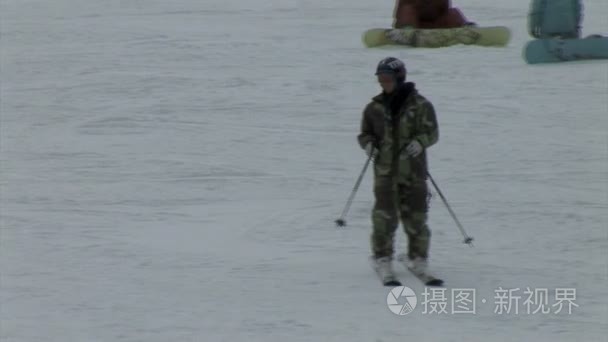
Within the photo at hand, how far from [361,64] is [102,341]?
10.4m

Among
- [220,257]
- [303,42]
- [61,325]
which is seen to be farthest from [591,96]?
[61,325]

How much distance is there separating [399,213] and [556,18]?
1006cm

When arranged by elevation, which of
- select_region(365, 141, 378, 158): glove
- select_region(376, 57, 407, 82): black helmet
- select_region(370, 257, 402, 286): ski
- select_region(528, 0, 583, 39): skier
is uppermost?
select_region(376, 57, 407, 82): black helmet

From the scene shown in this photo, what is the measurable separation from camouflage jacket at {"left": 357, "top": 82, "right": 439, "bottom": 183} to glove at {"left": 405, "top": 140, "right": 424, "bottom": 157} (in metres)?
0.03

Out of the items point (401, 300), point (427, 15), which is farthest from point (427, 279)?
point (427, 15)

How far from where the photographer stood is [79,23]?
72.6 ft

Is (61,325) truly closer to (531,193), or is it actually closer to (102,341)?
(102,341)

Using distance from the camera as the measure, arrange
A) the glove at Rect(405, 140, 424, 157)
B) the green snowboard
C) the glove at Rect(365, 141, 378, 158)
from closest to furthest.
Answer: the glove at Rect(405, 140, 424, 157) → the glove at Rect(365, 141, 378, 158) → the green snowboard

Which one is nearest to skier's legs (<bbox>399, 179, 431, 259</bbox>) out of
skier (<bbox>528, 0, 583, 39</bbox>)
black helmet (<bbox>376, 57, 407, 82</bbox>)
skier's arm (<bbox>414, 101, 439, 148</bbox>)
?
skier's arm (<bbox>414, 101, 439, 148</bbox>)

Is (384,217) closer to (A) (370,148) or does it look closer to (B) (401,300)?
(A) (370,148)

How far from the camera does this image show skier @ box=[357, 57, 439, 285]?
8297 mm

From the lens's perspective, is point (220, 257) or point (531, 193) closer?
point (220, 257)

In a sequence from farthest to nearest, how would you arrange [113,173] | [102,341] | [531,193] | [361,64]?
[361,64], [113,173], [531,193], [102,341]

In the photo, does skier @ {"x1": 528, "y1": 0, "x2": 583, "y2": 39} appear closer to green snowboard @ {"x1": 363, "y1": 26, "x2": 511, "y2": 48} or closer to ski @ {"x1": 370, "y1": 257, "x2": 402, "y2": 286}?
green snowboard @ {"x1": 363, "y1": 26, "x2": 511, "y2": 48}
